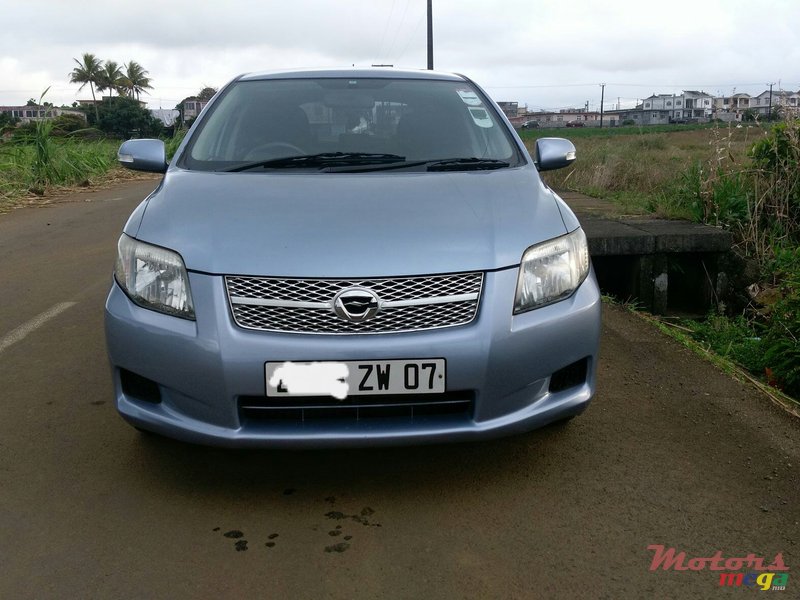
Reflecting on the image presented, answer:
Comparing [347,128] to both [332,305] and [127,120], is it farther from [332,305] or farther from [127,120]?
[127,120]

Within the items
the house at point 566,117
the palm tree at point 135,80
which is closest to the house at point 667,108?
the house at point 566,117

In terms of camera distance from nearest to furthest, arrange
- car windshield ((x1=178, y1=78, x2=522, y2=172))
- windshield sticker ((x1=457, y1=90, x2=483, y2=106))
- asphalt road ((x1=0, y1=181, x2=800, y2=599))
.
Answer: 1. asphalt road ((x1=0, y1=181, x2=800, y2=599))
2. car windshield ((x1=178, y1=78, x2=522, y2=172))
3. windshield sticker ((x1=457, y1=90, x2=483, y2=106))

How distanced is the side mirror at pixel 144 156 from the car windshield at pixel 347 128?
17 centimetres

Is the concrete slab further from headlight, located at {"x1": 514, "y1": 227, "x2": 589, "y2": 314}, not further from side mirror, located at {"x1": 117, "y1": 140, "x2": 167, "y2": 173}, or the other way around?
side mirror, located at {"x1": 117, "y1": 140, "x2": 167, "y2": 173}

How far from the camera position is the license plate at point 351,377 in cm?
247

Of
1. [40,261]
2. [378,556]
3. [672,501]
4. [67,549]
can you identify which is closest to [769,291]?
[672,501]

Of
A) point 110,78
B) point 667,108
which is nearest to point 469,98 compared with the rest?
point 110,78

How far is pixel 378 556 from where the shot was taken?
2.39 meters

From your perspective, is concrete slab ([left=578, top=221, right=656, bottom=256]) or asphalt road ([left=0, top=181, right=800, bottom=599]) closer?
asphalt road ([left=0, top=181, right=800, bottom=599])

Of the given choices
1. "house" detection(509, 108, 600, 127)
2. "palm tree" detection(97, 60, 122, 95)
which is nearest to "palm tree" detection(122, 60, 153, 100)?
"palm tree" detection(97, 60, 122, 95)

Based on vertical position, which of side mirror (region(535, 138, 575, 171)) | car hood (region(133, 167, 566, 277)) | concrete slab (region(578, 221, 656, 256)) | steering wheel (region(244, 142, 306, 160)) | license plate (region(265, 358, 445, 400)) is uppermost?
steering wheel (region(244, 142, 306, 160))

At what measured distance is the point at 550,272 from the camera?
2758 millimetres

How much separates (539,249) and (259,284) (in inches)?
37.3

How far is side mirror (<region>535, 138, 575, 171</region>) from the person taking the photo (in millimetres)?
3832
